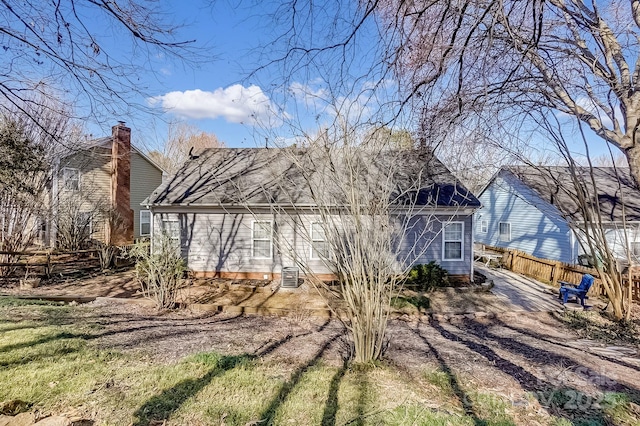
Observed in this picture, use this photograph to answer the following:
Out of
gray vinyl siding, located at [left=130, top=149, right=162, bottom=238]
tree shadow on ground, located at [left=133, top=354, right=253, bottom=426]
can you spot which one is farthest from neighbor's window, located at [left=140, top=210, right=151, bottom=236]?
tree shadow on ground, located at [left=133, top=354, right=253, bottom=426]

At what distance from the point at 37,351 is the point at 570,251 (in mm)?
16853

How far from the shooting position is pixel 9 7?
3262mm

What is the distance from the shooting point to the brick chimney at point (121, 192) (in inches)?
759

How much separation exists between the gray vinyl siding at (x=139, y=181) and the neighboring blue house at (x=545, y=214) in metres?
18.6


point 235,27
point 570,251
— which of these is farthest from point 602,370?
point 570,251

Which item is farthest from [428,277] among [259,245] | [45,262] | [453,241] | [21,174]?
[21,174]

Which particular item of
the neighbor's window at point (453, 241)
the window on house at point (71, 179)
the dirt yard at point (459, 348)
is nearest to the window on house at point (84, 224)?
the window on house at point (71, 179)

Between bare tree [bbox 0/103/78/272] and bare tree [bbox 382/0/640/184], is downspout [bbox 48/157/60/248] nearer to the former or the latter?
bare tree [bbox 0/103/78/272]

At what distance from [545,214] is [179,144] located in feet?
115

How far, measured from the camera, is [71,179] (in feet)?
59.1

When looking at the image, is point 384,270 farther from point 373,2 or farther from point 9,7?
point 9,7

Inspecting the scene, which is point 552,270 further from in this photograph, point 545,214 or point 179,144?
point 179,144

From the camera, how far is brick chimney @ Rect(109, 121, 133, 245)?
19.3 m

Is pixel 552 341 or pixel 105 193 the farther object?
pixel 105 193
